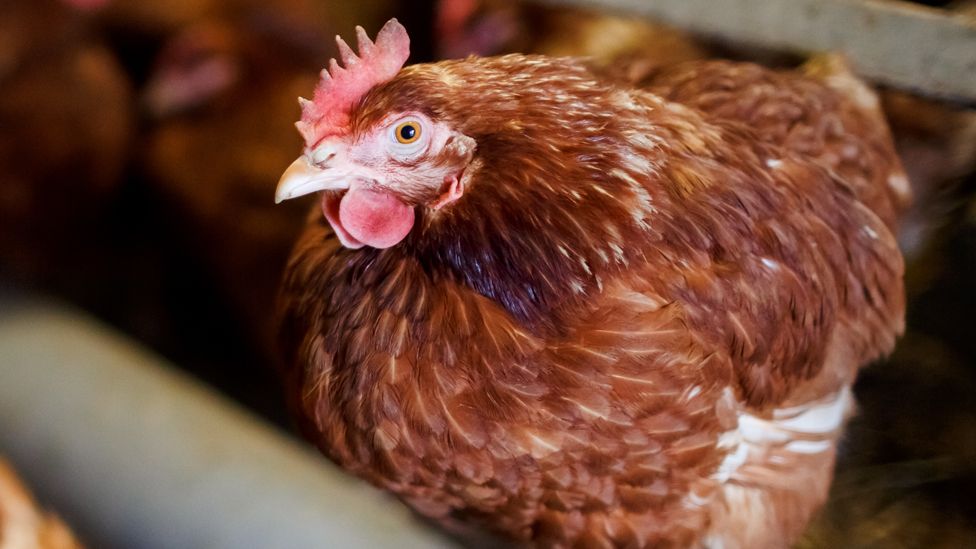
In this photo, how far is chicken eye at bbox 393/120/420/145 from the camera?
2.72ft

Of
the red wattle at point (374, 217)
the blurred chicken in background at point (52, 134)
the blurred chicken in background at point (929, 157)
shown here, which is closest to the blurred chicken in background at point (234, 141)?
the blurred chicken in background at point (52, 134)

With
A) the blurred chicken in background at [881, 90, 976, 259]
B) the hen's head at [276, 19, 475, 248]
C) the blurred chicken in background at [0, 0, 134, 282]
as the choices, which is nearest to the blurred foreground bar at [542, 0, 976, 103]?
the blurred chicken in background at [881, 90, 976, 259]

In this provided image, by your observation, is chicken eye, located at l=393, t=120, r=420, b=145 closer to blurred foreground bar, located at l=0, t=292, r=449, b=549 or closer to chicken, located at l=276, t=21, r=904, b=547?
chicken, located at l=276, t=21, r=904, b=547

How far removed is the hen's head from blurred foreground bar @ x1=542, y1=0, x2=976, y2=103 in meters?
0.99

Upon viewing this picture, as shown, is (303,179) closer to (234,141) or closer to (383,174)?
(383,174)

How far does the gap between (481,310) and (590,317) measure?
12 centimetres

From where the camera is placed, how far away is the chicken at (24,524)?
0.75 meters

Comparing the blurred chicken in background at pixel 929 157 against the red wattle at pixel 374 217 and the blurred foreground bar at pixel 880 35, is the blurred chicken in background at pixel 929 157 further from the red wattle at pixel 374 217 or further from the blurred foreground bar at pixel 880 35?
the red wattle at pixel 374 217

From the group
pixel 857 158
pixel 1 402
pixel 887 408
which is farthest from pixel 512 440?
pixel 887 408

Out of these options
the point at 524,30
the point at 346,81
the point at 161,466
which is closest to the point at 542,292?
the point at 346,81

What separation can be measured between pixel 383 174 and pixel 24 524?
0.48 metres

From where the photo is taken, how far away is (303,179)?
Result: 2.71ft

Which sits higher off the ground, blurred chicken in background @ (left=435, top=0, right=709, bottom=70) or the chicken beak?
the chicken beak

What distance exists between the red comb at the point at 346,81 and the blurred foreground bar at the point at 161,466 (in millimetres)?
332
